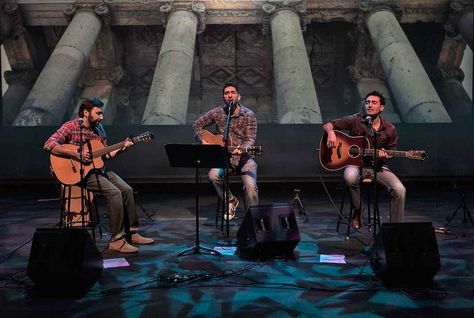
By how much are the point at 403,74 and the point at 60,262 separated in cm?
1220

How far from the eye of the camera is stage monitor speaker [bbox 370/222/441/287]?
3.23m

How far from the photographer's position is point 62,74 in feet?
42.9

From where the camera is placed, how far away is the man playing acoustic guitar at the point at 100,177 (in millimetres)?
4668

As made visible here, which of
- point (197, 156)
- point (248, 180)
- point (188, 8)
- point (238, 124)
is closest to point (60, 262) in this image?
point (197, 156)

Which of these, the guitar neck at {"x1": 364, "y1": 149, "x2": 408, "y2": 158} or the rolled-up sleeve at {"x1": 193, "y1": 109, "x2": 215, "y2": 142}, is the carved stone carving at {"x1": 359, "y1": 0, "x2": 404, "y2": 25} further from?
the guitar neck at {"x1": 364, "y1": 149, "x2": 408, "y2": 158}

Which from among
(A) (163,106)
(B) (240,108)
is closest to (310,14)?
(A) (163,106)

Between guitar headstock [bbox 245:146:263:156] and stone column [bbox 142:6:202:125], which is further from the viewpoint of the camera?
stone column [bbox 142:6:202:125]

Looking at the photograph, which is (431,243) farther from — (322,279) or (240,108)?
(240,108)

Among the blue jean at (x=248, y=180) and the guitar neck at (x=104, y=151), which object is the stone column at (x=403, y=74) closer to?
the blue jean at (x=248, y=180)

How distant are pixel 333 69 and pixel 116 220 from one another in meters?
18.2

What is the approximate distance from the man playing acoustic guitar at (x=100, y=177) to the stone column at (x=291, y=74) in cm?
670

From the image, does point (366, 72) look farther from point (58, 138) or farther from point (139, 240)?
point (58, 138)

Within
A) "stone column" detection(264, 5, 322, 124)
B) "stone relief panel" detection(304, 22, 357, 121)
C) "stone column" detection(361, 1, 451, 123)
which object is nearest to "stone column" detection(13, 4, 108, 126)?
"stone column" detection(264, 5, 322, 124)

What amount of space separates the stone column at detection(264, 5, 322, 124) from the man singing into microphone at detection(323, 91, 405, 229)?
5426 millimetres
